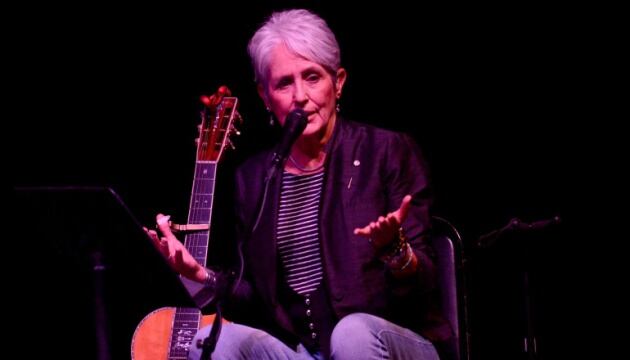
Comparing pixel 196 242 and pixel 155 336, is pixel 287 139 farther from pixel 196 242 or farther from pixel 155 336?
pixel 155 336

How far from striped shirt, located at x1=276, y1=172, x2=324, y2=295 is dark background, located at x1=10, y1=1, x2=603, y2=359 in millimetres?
825

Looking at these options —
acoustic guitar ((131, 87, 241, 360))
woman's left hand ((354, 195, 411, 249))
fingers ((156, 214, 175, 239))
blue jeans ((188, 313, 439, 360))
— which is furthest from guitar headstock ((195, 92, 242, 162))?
woman's left hand ((354, 195, 411, 249))

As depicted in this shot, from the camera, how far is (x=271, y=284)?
2156 mm

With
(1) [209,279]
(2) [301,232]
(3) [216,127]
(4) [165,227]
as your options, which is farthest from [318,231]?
(3) [216,127]

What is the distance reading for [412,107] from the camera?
297 cm

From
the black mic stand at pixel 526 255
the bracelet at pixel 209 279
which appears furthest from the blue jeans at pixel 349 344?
the black mic stand at pixel 526 255

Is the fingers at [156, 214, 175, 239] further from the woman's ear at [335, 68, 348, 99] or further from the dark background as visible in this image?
the dark background

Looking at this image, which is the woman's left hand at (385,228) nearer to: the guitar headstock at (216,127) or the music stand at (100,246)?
the music stand at (100,246)

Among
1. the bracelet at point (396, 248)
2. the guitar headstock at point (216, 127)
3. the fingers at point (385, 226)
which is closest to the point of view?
the fingers at point (385, 226)

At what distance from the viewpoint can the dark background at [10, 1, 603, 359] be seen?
286 centimetres

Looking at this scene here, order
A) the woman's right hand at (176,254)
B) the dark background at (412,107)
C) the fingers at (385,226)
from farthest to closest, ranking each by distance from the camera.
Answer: the dark background at (412,107)
the woman's right hand at (176,254)
the fingers at (385,226)

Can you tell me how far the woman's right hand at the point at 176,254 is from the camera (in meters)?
1.86

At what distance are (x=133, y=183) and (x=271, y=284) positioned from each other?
47.3 inches

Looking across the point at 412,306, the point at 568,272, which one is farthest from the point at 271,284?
the point at 568,272
